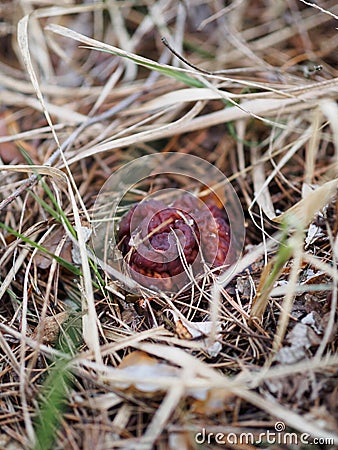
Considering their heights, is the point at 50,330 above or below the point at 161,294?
below

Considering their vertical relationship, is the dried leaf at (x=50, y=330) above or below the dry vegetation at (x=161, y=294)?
below

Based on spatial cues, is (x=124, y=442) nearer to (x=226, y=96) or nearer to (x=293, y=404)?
(x=293, y=404)

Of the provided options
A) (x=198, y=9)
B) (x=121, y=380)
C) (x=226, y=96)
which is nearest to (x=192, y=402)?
(x=121, y=380)

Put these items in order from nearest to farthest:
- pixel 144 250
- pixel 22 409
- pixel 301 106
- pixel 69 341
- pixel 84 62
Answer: pixel 22 409 < pixel 69 341 < pixel 144 250 < pixel 301 106 < pixel 84 62

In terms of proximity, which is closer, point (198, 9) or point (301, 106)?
point (301, 106)

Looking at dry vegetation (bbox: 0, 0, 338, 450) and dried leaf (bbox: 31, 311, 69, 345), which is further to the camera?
dried leaf (bbox: 31, 311, 69, 345)

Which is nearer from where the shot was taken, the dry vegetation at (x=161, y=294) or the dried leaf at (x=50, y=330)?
the dry vegetation at (x=161, y=294)

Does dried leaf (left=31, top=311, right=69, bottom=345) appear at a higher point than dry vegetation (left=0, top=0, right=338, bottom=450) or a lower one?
lower

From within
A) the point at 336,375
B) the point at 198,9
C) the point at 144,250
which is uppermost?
the point at 198,9
